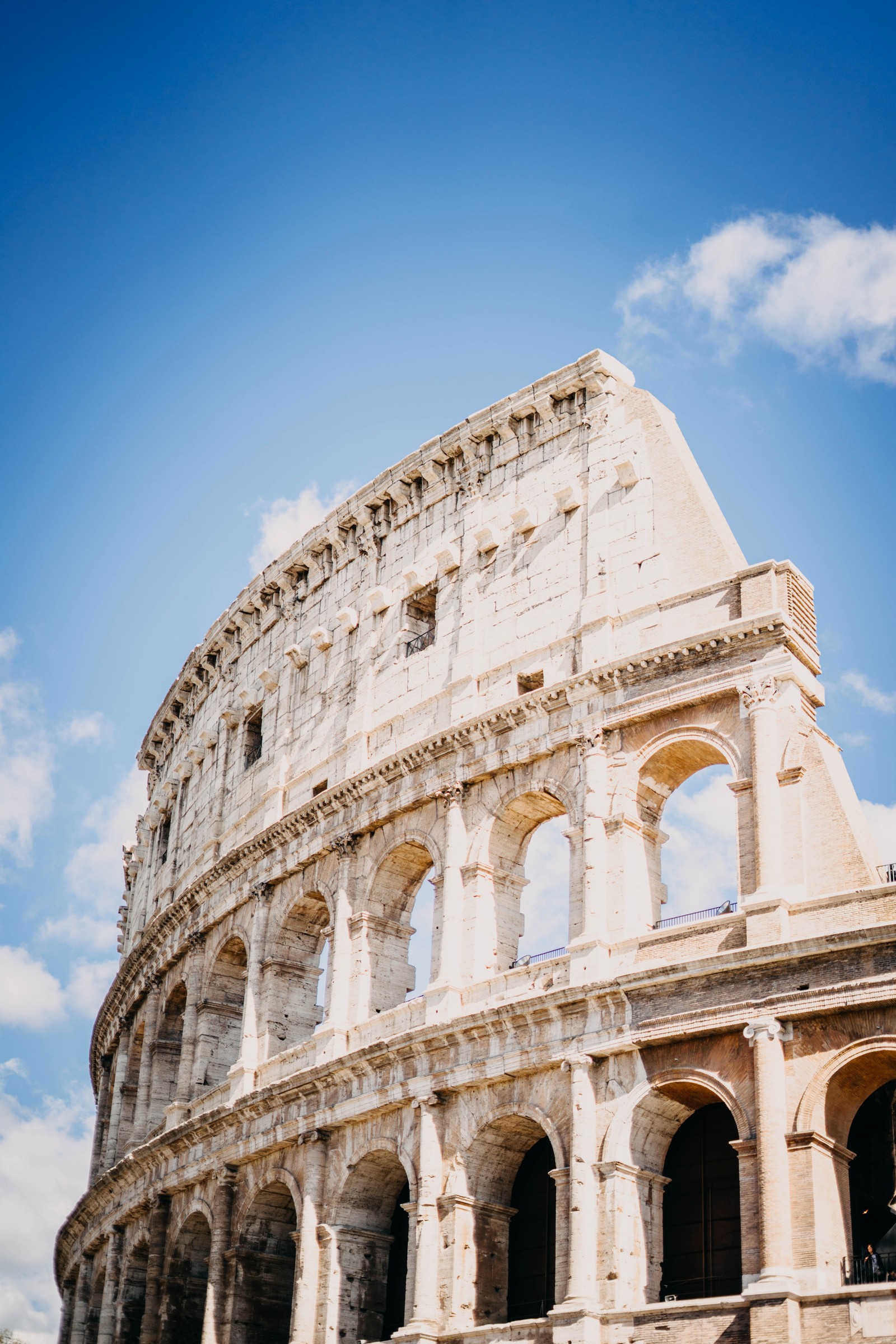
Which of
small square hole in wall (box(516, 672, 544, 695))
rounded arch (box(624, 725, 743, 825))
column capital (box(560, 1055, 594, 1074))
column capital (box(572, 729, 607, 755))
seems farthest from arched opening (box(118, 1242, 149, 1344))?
rounded arch (box(624, 725, 743, 825))

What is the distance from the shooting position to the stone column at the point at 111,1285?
3241cm

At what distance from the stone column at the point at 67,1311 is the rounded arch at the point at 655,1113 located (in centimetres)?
1928

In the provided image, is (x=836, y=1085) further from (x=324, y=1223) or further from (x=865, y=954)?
(x=324, y=1223)

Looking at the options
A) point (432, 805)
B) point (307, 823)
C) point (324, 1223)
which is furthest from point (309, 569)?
point (324, 1223)

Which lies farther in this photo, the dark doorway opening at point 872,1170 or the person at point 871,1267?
the dark doorway opening at point 872,1170

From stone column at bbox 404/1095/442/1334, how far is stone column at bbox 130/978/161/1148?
11383mm

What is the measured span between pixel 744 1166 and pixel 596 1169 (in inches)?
87.0

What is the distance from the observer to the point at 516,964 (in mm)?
25125

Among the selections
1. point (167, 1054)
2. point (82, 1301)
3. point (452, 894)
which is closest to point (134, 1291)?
point (82, 1301)

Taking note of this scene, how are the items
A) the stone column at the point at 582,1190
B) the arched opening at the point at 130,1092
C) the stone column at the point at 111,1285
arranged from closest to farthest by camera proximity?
the stone column at the point at 582,1190 → the stone column at the point at 111,1285 → the arched opening at the point at 130,1092

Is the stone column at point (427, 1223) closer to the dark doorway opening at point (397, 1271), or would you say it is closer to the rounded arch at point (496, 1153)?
the rounded arch at point (496, 1153)

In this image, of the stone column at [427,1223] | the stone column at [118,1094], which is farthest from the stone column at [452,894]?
the stone column at [118,1094]

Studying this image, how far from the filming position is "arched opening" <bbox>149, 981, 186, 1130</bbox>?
33812 mm

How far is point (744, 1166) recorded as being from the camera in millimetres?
20203
